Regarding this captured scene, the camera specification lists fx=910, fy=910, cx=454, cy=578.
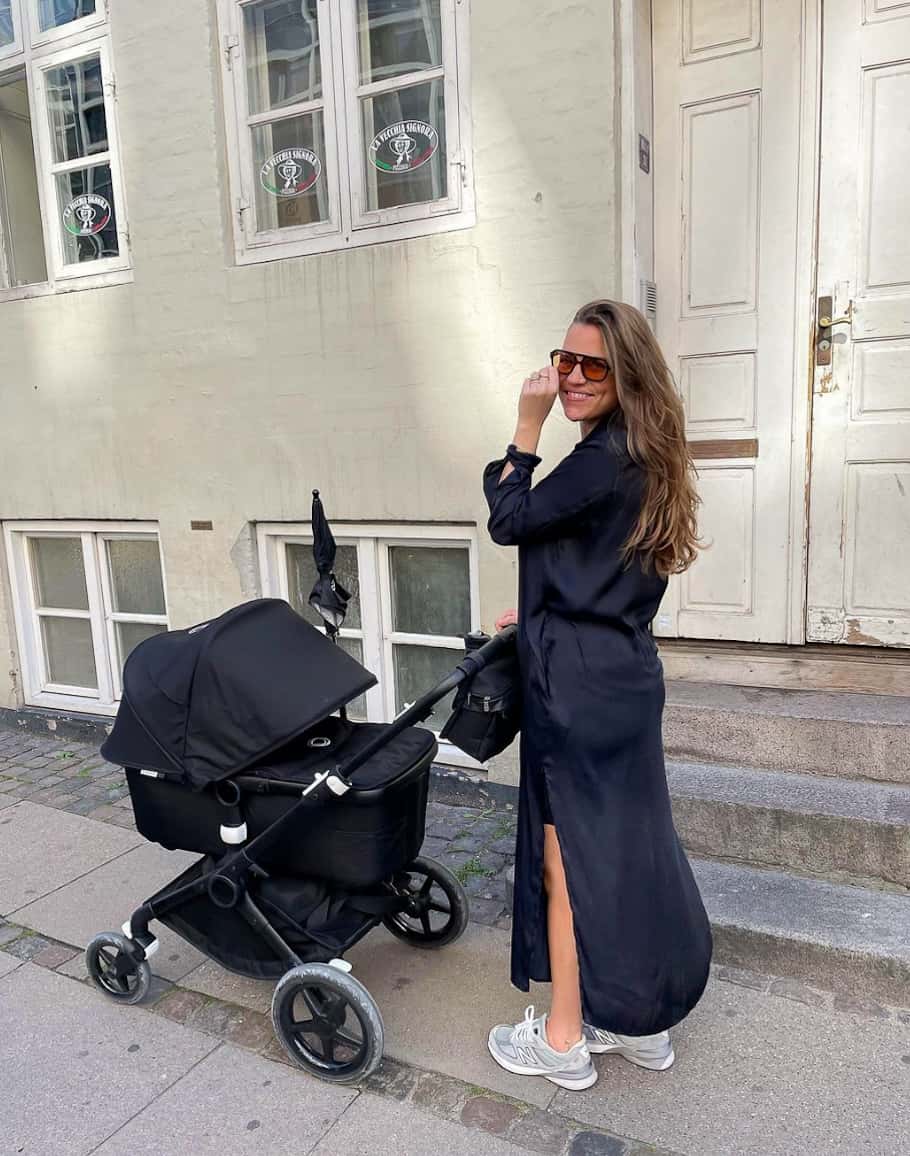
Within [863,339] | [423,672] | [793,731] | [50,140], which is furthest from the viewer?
[50,140]

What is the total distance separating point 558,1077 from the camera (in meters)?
2.59

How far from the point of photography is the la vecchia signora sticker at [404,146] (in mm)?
4398

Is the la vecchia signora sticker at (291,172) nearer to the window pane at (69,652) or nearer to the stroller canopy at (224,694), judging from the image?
the stroller canopy at (224,694)

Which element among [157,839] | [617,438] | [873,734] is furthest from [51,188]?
[873,734]

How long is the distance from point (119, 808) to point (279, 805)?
250 centimetres

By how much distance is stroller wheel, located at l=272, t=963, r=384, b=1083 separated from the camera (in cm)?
256

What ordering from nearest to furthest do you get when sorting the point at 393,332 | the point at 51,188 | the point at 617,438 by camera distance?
the point at 617,438, the point at 393,332, the point at 51,188

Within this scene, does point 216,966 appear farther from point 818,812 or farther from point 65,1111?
point 818,812

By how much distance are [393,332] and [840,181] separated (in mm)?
2071

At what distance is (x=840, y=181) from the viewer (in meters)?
3.78

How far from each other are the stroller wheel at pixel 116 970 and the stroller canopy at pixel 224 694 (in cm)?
69

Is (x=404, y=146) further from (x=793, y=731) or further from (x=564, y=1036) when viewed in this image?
(x=564, y=1036)

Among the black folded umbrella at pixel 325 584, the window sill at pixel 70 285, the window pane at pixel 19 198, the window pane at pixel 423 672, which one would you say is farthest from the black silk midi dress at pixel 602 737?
the window pane at pixel 19 198

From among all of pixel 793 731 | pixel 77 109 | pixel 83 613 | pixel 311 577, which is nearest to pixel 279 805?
pixel 793 731
